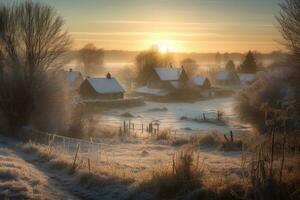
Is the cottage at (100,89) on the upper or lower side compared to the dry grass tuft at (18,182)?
upper

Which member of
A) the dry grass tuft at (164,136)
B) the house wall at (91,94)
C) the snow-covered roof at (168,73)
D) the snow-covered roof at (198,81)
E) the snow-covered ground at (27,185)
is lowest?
the dry grass tuft at (164,136)

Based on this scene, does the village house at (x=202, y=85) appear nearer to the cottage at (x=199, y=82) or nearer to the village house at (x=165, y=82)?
the cottage at (x=199, y=82)

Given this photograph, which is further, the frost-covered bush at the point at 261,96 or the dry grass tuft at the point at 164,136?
the frost-covered bush at the point at 261,96

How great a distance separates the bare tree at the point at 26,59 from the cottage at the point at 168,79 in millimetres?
46531

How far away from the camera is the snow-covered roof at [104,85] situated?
69875mm

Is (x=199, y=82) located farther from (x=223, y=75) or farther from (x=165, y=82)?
(x=223, y=75)

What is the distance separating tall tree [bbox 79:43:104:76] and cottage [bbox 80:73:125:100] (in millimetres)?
67443

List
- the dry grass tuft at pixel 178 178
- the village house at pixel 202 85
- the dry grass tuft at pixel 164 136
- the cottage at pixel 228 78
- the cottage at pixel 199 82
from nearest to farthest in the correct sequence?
the dry grass tuft at pixel 178 178 → the dry grass tuft at pixel 164 136 → the village house at pixel 202 85 → the cottage at pixel 199 82 → the cottage at pixel 228 78

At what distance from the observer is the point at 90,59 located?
14238 centimetres

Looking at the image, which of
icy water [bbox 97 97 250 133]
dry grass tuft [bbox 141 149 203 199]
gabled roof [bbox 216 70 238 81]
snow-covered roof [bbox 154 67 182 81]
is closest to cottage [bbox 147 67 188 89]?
snow-covered roof [bbox 154 67 182 81]

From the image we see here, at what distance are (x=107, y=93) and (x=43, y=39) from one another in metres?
31.0

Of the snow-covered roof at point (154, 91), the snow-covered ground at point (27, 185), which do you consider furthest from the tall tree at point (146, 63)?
the snow-covered ground at point (27, 185)

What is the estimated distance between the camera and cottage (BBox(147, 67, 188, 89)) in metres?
85.6

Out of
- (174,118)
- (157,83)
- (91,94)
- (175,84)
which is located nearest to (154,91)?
(157,83)
